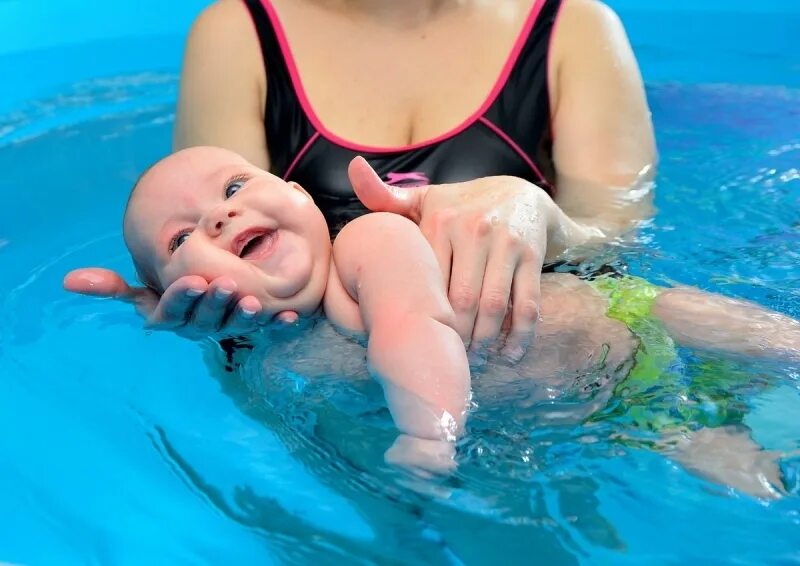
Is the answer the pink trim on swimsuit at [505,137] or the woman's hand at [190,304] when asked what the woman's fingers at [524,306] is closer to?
the woman's hand at [190,304]

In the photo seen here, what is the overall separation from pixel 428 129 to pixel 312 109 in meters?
0.22

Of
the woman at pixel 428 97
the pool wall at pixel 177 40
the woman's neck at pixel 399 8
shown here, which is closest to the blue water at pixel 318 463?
the woman at pixel 428 97

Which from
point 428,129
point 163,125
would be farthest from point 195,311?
point 163,125

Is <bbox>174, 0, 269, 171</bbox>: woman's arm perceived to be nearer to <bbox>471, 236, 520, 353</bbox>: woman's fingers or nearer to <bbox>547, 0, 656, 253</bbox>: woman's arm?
<bbox>547, 0, 656, 253</bbox>: woman's arm

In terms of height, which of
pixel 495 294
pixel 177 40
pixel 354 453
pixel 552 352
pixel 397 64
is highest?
pixel 397 64

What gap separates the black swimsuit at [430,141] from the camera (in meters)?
1.88

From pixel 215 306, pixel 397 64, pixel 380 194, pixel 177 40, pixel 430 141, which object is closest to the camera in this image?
pixel 215 306

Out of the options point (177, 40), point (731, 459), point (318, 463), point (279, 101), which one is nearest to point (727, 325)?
point (731, 459)

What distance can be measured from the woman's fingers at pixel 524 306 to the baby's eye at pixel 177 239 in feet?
1.63

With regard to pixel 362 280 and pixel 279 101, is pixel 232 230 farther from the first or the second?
pixel 279 101

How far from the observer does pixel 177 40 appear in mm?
3906

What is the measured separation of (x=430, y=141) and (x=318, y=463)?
27.0 inches

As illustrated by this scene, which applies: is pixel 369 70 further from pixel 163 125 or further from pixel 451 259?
pixel 163 125

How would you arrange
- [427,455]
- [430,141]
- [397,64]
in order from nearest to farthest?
1. [427,455]
2. [430,141]
3. [397,64]
